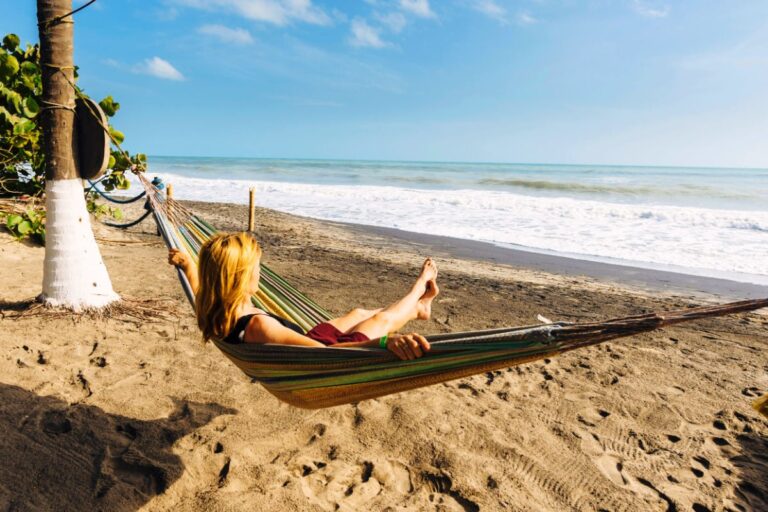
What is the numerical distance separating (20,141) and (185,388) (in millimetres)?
2796

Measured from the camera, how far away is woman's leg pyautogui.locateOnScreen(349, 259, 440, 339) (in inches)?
77.9

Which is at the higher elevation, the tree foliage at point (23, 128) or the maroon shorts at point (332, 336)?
the tree foliage at point (23, 128)

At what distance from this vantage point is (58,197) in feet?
9.07

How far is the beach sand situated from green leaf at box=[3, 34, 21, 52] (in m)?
1.73

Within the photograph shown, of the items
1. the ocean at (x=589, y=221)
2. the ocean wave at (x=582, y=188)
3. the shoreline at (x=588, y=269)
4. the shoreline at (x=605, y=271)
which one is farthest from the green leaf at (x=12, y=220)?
the ocean wave at (x=582, y=188)

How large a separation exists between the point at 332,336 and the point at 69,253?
1794 millimetres

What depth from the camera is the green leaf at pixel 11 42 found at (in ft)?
12.4

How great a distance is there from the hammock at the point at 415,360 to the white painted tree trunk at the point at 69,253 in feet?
5.42

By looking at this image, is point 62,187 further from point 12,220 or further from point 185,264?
point 12,220

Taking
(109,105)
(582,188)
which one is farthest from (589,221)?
(582,188)

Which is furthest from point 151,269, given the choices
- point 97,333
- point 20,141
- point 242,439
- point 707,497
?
point 707,497

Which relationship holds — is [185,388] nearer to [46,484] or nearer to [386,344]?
[46,484]

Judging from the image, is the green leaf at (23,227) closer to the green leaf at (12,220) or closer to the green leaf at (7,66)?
the green leaf at (12,220)

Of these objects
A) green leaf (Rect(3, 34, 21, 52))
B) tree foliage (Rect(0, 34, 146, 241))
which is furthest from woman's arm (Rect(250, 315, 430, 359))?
green leaf (Rect(3, 34, 21, 52))
